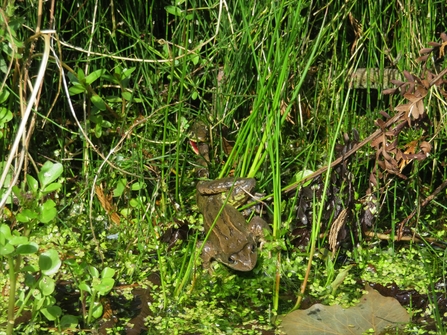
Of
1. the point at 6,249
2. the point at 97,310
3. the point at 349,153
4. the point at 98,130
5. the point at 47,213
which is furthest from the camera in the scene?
the point at 98,130

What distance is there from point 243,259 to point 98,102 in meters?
0.96

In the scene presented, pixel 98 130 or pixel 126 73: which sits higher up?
pixel 126 73

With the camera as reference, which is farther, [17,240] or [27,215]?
[27,215]

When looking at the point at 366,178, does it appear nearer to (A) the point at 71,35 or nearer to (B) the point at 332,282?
(B) the point at 332,282

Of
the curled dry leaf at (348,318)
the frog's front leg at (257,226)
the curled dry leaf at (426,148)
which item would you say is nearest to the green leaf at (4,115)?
the frog's front leg at (257,226)

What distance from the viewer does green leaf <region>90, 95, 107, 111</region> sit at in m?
3.17

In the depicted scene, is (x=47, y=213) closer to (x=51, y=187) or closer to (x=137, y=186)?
(x=51, y=187)

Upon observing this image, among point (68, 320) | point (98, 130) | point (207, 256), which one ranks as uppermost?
point (98, 130)

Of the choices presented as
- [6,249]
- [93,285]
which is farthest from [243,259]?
[6,249]

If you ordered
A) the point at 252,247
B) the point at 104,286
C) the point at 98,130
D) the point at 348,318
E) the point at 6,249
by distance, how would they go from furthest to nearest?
the point at 98,130 → the point at 252,247 → the point at 348,318 → the point at 104,286 → the point at 6,249

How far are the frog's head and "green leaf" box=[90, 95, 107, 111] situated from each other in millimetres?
885

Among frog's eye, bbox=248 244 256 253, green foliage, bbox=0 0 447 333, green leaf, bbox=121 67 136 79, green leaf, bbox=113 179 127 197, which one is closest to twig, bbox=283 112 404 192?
green foliage, bbox=0 0 447 333

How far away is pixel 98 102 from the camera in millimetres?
3182

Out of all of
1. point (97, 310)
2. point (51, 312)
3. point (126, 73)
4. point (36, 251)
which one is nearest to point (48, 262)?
point (36, 251)
